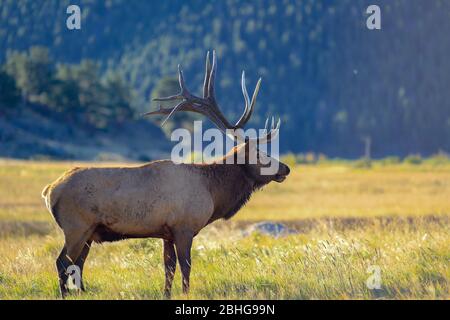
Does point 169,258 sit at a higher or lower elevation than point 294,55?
lower

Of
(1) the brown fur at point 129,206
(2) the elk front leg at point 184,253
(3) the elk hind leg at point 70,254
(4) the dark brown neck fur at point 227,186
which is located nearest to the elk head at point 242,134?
(4) the dark brown neck fur at point 227,186

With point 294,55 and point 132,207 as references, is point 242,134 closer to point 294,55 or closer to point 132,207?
point 132,207

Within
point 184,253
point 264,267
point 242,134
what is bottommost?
point 264,267

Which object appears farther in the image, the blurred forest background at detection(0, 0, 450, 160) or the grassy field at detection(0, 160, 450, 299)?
the blurred forest background at detection(0, 0, 450, 160)

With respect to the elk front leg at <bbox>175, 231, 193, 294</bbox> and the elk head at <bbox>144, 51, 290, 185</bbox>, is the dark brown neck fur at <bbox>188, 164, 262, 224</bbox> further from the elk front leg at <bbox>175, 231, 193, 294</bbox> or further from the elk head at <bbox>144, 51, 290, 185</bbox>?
the elk front leg at <bbox>175, 231, 193, 294</bbox>

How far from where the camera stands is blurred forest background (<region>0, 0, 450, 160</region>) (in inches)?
5556

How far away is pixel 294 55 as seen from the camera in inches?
6334

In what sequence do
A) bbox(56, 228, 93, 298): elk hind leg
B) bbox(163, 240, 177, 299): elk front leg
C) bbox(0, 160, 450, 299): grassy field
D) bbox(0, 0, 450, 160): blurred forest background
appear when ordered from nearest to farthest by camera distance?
1. bbox(0, 160, 450, 299): grassy field
2. bbox(56, 228, 93, 298): elk hind leg
3. bbox(163, 240, 177, 299): elk front leg
4. bbox(0, 0, 450, 160): blurred forest background

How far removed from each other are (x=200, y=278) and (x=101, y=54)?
156615 mm


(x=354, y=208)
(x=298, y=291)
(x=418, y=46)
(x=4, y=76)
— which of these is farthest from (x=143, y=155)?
(x=418, y=46)

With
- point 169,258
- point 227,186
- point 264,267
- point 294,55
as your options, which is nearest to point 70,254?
point 169,258

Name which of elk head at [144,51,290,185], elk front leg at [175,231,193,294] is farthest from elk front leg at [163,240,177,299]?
elk head at [144,51,290,185]

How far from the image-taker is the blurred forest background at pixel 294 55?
463ft
